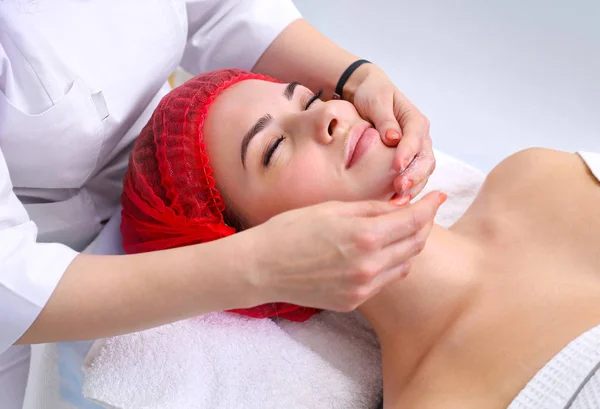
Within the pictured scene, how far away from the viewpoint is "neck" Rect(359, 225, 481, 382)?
1101 mm

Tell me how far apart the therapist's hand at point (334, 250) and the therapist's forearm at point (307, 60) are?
571 mm

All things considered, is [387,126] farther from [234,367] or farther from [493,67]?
[493,67]

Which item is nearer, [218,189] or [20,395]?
[218,189]

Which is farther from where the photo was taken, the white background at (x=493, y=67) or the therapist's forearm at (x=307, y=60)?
the white background at (x=493, y=67)

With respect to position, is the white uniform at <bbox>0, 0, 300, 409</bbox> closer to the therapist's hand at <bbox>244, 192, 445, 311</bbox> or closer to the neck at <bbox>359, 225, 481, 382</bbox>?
the therapist's hand at <bbox>244, 192, 445, 311</bbox>

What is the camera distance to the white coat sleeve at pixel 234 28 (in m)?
1.44

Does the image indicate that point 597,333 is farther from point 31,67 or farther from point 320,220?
point 31,67

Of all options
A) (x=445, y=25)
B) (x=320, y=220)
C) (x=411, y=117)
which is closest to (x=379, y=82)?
(x=411, y=117)

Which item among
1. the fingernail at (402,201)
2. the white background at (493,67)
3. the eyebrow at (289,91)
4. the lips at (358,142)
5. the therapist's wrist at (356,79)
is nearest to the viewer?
the fingernail at (402,201)

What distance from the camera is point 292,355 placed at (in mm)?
1154

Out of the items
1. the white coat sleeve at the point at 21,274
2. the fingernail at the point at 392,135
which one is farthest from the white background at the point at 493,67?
the white coat sleeve at the point at 21,274

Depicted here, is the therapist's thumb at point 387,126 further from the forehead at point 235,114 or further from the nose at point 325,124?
the forehead at point 235,114

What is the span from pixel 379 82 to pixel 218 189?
401mm

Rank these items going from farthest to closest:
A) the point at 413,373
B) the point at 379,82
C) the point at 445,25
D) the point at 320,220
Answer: the point at 445,25, the point at 379,82, the point at 413,373, the point at 320,220
